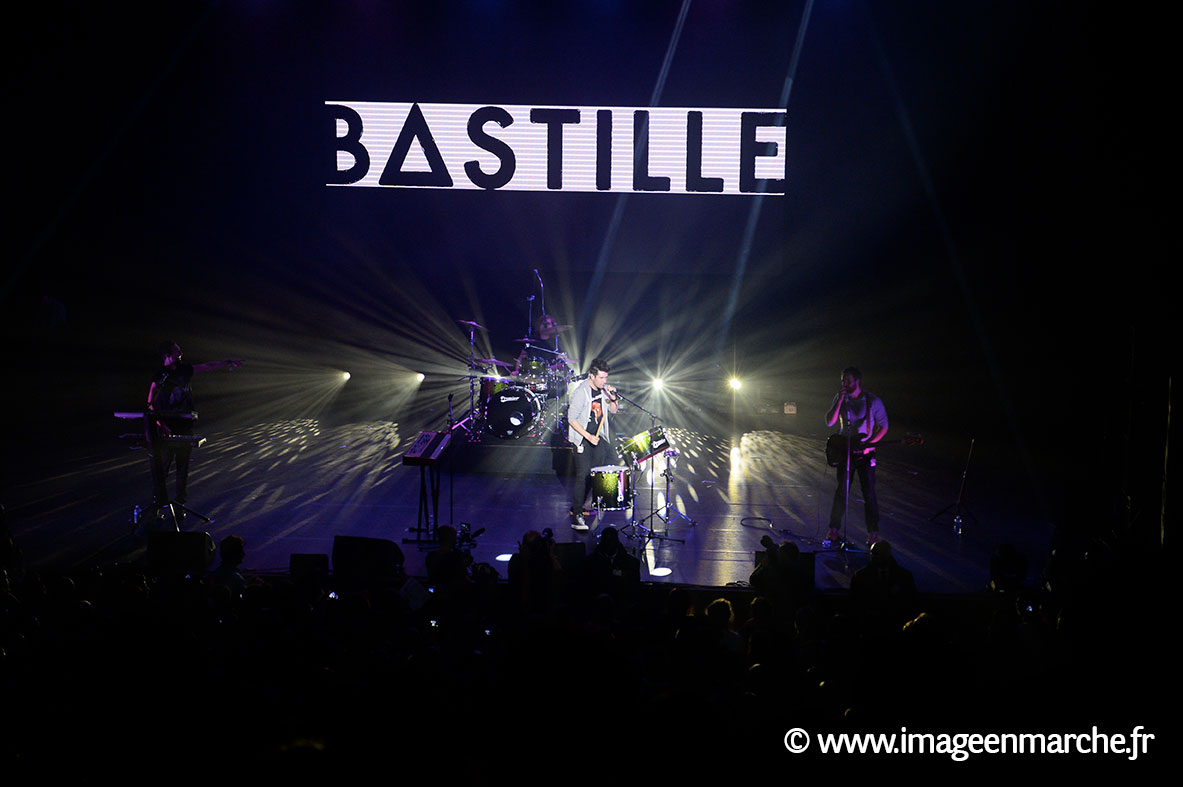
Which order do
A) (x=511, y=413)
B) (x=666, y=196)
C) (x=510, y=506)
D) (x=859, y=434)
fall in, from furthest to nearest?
(x=511, y=413)
(x=666, y=196)
(x=510, y=506)
(x=859, y=434)

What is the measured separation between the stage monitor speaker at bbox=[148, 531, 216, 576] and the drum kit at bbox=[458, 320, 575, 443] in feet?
19.3

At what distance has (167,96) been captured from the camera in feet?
30.7

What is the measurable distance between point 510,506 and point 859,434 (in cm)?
409

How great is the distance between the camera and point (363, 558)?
484 centimetres

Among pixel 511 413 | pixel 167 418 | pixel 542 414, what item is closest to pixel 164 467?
pixel 167 418

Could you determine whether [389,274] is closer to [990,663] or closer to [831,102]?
[831,102]

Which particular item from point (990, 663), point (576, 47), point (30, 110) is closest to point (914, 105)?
point (576, 47)

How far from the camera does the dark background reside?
7.52 m

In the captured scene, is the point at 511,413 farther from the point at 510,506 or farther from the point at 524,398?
the point at 510,506

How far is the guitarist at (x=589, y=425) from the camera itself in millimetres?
6938

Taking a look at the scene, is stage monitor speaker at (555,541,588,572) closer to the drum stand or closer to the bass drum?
the drum stand

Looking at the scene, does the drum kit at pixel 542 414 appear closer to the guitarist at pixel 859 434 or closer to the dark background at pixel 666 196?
the guitarist at pixel 859 434

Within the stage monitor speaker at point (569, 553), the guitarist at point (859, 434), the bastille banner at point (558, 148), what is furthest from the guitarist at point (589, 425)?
the bastille banner at point (558, 148)

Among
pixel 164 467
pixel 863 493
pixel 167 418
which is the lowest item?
pixel 863 493
